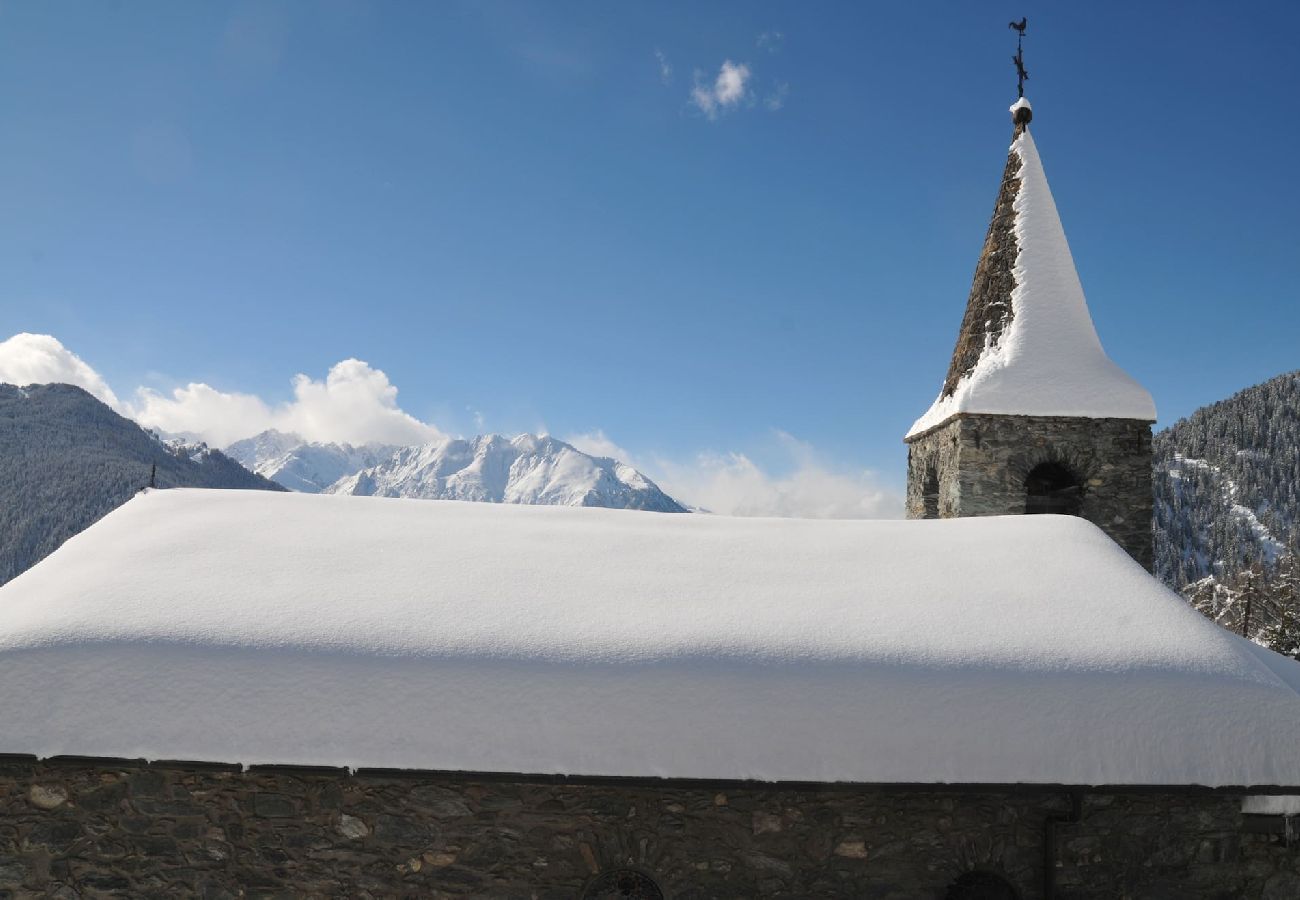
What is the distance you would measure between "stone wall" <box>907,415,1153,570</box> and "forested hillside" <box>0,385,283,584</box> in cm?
8172

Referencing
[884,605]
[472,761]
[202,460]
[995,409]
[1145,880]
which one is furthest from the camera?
[202,460]

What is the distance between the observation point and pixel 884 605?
16.6ft

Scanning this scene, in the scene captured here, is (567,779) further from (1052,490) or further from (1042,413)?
(1052,490)

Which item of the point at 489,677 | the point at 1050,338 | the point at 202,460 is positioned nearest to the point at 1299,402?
the point at 1050,338

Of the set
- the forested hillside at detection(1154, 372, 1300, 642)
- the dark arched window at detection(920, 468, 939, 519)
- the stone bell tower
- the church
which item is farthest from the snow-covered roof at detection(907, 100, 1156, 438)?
the forested hillside at detection(1154, 372, 1300, 642)

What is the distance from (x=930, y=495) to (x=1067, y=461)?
68.5 inches

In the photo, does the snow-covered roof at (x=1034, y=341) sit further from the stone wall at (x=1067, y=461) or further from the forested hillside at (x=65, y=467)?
the forested hillside at (x=65, y=467)

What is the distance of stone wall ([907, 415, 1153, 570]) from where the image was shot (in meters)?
9.35

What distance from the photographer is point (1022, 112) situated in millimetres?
10945

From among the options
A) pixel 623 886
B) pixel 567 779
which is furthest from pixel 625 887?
pixel 567 779

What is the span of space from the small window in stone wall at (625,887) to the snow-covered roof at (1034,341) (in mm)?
6909

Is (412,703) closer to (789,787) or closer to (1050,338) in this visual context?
(789,787)

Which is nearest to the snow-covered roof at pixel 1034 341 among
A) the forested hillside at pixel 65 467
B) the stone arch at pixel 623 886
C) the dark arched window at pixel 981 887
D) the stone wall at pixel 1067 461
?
the stone wall at pixel 1067 461

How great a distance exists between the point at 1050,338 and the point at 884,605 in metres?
6.43
